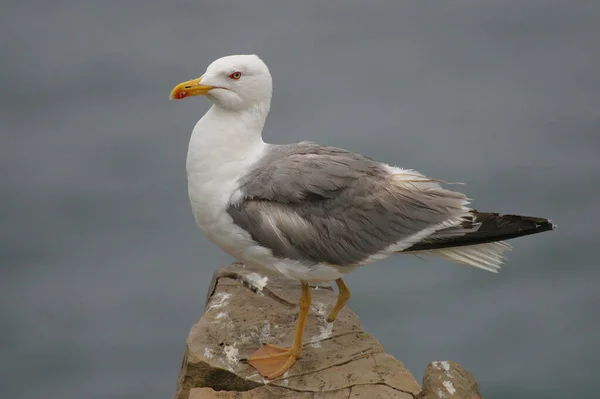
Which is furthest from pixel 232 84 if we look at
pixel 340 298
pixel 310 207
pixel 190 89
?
pixel 340 298

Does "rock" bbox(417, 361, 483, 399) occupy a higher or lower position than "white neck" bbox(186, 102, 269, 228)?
lower

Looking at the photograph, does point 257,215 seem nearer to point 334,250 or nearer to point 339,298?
point 334,250

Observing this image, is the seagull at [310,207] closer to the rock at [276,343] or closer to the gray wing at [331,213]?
the gray wing at [331,213]

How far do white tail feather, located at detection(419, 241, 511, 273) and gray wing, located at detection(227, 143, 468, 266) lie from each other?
0.22m

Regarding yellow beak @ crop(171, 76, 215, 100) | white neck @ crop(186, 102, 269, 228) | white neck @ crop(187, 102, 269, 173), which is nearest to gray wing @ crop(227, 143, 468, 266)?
white neck @ crop(186, 102, 269, 228)

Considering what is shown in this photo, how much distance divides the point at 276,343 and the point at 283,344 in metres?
0.05

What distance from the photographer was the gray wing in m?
6.38

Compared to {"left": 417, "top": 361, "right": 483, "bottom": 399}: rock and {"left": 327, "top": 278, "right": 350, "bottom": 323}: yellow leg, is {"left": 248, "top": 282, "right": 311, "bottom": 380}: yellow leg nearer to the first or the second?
{"left": 327, "top": 278, "right": 350, "bottom": 323}: yellow leg

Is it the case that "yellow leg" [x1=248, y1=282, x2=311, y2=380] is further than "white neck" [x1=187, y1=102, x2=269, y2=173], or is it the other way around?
"yellow leg" [x1=248, y1=282, x2=311, y2=380]

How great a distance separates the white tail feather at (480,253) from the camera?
21.3 feet

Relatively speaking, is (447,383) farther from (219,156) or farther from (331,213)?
(219,156)

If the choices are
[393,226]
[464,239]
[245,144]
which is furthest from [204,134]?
[464,239]

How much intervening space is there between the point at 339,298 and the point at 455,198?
1124 mm

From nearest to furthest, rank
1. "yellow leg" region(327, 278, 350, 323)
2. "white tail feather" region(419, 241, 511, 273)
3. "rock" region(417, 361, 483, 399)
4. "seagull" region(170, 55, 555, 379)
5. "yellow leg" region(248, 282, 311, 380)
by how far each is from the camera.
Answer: "rock" region(417, 361, 483, 399)
"seagull" region(170, 55, 555, 379)
"white tail feather" region(419, 241, 511, 273)
"yellow leg" region(248, 282, 311, 380)
"yellow leg" region(327, 278, 350, 323)
